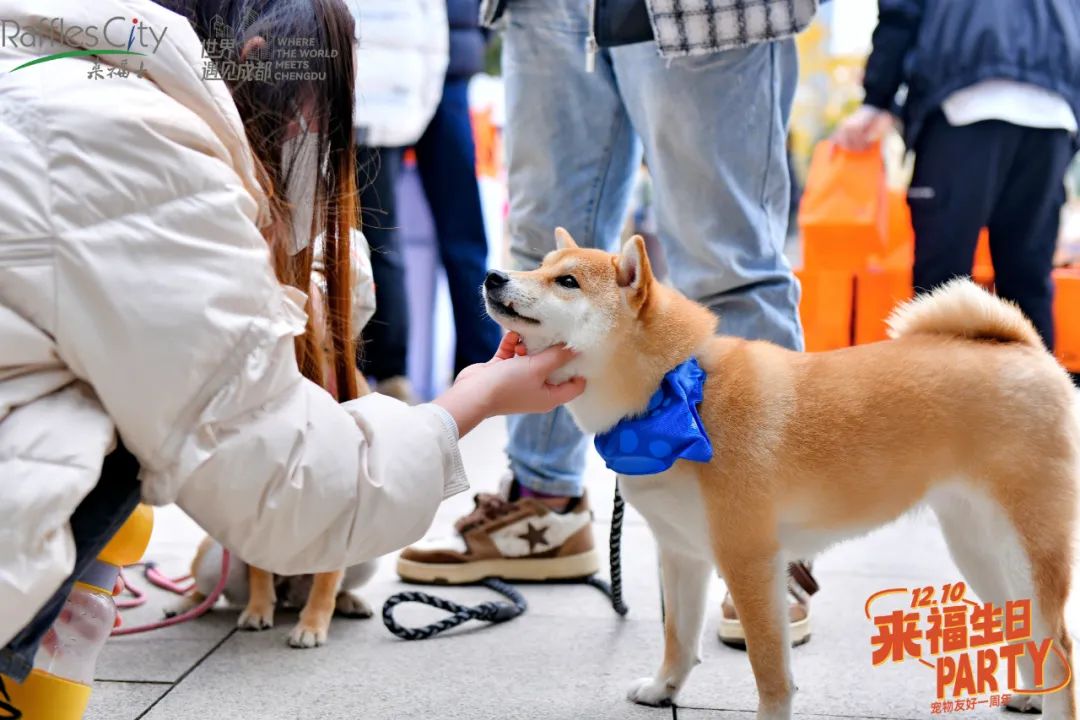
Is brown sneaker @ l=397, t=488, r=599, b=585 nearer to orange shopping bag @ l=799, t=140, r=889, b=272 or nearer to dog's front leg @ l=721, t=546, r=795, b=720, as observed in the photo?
dog's front leg @ l=721, t=546, r=795, b=720

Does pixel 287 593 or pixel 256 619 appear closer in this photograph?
pixel 256 619

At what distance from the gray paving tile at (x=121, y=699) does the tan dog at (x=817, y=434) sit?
78 cm

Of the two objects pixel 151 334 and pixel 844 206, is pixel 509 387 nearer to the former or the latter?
pixel 151 334

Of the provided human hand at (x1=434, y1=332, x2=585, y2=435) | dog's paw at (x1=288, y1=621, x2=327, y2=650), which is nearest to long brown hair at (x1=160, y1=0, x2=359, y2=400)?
human hand at (x1=434, y1=332, x2=585, y2=435)

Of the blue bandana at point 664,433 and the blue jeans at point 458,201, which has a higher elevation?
the blue bandana at point 664,433

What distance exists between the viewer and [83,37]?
0.95m

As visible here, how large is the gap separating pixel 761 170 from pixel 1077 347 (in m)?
3.26

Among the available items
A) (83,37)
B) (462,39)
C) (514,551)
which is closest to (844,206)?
(462,39)

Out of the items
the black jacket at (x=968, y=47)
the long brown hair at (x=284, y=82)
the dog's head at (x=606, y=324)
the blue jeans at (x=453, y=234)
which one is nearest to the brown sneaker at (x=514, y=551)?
the dog's head at (x=606, y=324)

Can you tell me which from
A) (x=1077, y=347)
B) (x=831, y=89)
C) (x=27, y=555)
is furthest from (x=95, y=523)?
(x=831, y=89)

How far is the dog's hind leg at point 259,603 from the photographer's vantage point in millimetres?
1849

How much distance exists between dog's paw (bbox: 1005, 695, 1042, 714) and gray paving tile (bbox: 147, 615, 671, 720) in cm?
52

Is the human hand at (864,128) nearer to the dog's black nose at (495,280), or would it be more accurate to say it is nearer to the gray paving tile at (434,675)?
the gray paving tile at (434,675)

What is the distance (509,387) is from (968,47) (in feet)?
7.09
